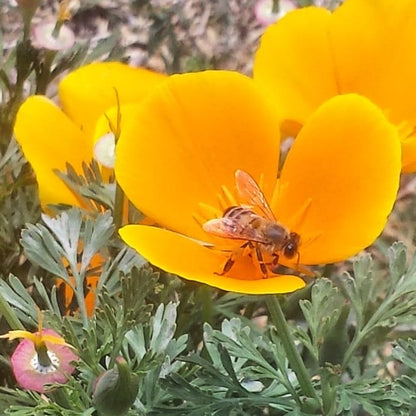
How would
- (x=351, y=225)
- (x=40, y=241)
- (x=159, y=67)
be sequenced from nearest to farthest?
(x=351, y=225) → (x=40, y=241) → (x=159, y=67)

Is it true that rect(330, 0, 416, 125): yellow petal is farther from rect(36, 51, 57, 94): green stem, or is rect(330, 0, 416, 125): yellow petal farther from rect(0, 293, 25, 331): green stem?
rect(0, 293, 25, 331): green stem

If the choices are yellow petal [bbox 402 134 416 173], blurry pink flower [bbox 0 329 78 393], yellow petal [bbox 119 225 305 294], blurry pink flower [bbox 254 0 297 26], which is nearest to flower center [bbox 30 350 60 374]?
blurry pink flower [bbox 0 329 78 393]

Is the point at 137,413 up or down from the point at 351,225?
down

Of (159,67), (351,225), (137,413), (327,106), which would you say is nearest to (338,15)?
(327,106)

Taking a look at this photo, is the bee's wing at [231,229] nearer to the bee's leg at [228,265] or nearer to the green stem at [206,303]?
the bee's leg at [228,265]

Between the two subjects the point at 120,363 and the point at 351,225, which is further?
the point at 351,225

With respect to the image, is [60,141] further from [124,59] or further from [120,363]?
[120,363]

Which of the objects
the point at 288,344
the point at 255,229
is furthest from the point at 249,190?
the point at 288,344


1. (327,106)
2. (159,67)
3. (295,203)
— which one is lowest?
(159,67)

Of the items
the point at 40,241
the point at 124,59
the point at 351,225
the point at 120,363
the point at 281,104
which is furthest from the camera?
the point at 124,59
